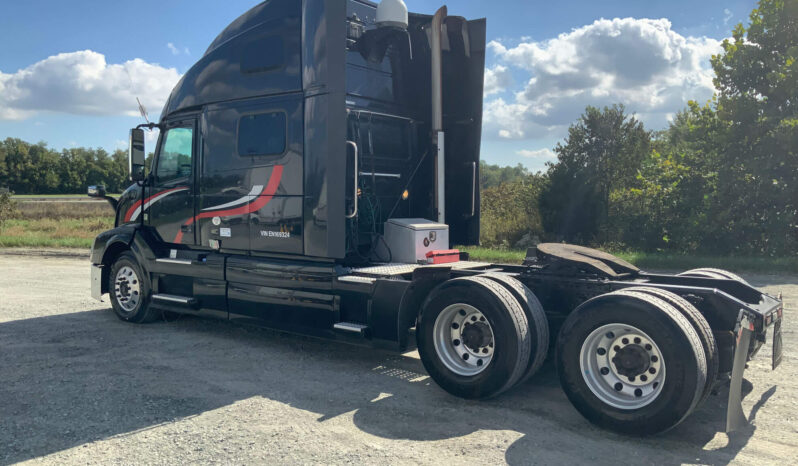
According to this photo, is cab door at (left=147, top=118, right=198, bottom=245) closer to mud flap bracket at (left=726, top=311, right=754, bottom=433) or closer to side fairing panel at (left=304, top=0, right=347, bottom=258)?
side fairing panel at (left=304, top=0, right=347, bottom=258)

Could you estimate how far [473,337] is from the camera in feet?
16.5

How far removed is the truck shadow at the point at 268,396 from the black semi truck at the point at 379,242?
259mm

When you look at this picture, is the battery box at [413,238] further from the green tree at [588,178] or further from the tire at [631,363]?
the green tree at [588,178]

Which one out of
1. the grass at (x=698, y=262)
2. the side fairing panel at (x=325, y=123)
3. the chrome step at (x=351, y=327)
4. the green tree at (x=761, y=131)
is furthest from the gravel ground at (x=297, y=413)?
the green tree at (x=761, y=131)

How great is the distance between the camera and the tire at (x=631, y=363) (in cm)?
398

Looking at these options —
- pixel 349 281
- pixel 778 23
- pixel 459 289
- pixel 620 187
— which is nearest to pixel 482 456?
pixel 459 289

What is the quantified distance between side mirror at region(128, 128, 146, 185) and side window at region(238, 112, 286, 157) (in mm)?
2041

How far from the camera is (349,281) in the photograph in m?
6.11

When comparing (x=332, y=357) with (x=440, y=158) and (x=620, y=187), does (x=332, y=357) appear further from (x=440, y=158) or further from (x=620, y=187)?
(x=620, y=187)

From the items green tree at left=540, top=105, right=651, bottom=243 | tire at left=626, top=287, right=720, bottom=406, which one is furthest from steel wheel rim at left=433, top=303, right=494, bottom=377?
green tree at left=540, top=105, right=651, bottom=243

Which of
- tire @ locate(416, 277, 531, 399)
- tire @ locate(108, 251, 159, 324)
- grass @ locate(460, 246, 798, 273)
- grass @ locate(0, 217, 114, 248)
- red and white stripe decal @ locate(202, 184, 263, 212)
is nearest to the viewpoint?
tire @ locate(416, 277, 531, 399)

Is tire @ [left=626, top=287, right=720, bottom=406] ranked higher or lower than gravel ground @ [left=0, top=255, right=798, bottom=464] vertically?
higher

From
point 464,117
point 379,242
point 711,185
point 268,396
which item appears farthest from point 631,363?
point 711,185

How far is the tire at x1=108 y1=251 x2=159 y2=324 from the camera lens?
26.8 ft
